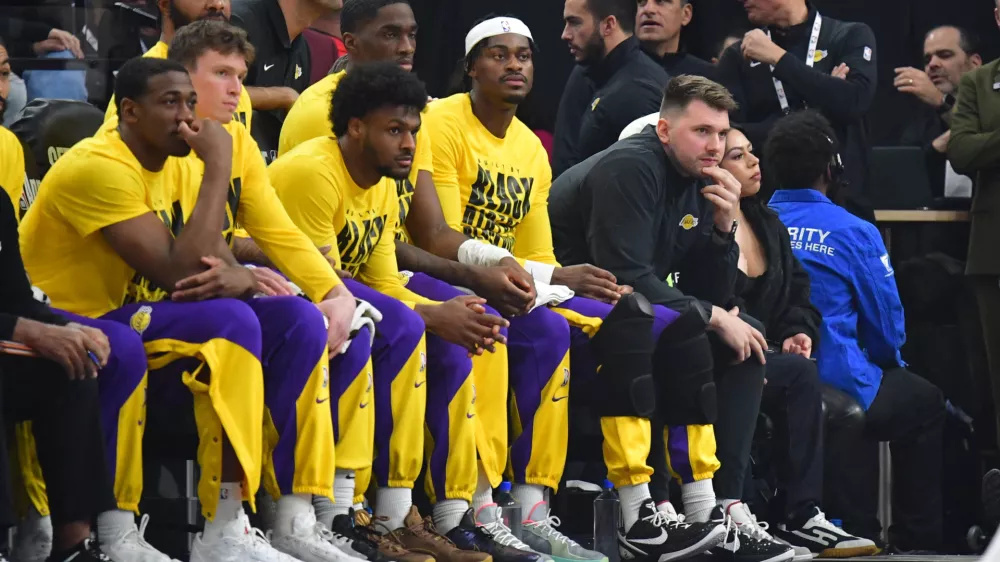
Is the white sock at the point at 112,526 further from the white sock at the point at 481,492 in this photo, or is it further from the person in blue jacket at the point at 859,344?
the person in blue jacket at the point at 859,344

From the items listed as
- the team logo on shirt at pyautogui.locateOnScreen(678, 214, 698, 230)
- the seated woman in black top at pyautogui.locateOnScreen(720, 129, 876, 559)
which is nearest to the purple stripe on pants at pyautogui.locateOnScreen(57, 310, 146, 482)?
the team logo on shirt at pyautogui.locateOnScreen(678, 214, 698, 230)

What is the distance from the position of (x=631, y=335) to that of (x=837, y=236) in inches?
60.4

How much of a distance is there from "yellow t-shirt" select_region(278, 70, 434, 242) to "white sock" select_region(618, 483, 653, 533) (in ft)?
3.22

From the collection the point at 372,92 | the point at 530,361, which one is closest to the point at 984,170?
the point at 530,361

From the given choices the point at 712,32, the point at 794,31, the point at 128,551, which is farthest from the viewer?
the point at 712,32

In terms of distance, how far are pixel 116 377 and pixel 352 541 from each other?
2.35 ft

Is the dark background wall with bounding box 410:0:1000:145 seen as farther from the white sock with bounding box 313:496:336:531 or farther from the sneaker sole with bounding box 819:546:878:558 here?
the white sock with bounding box 313:496:336:531

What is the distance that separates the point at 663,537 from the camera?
15.1ft

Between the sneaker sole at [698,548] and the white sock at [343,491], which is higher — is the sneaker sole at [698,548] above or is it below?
below

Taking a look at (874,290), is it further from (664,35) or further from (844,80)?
(664,35)

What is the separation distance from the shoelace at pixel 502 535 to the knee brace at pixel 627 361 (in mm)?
478

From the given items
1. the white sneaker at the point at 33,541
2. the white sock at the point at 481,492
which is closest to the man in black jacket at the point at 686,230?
the white sock at the point at 481,492

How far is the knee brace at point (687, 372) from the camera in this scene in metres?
4.71

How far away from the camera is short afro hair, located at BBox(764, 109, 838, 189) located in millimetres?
5906
